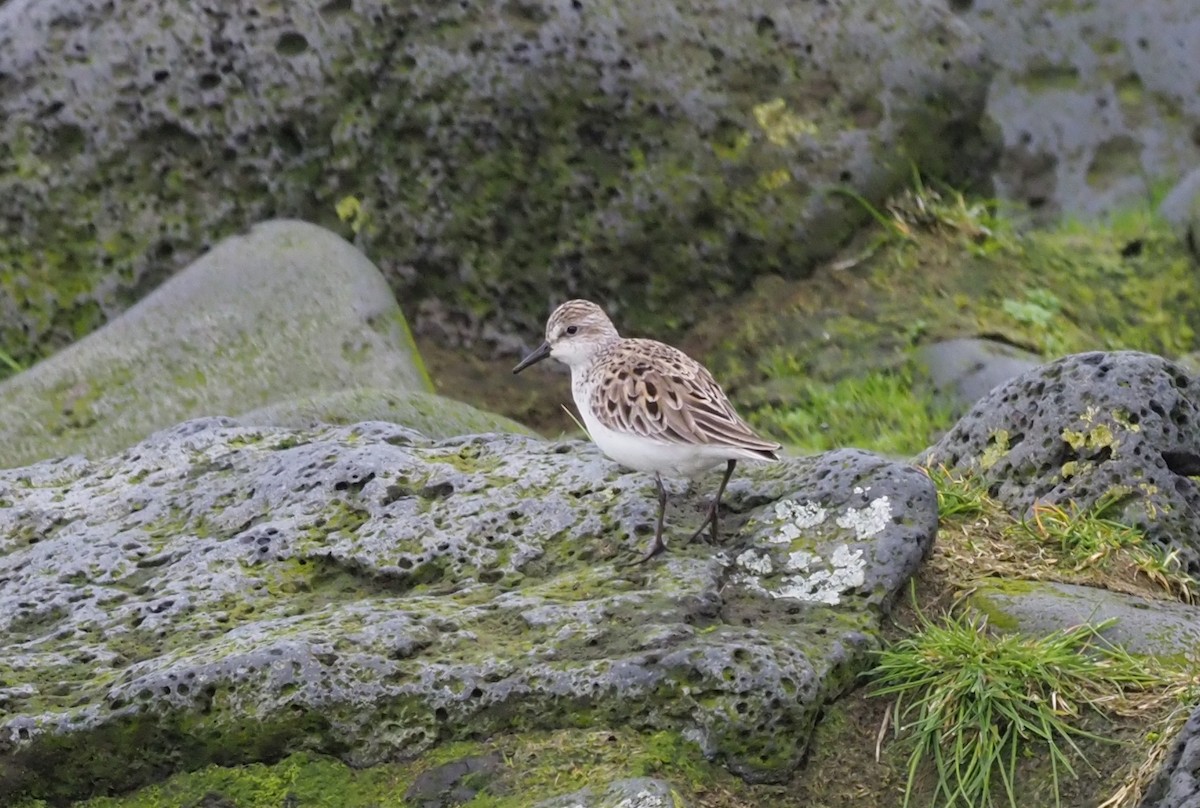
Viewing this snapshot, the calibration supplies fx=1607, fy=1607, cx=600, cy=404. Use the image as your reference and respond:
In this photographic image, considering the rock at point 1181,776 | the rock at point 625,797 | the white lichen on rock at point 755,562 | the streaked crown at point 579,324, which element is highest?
the streaked crown at point 579,324

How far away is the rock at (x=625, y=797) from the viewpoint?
14.7ft

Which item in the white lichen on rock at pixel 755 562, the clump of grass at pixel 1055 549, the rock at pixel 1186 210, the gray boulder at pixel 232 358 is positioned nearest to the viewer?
the white lichen on rock at pixel 755 562

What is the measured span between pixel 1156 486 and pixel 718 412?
185 centimetres

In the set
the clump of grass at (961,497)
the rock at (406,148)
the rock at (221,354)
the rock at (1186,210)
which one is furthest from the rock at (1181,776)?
the rock at (1186,210)

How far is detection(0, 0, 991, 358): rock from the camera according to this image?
10125 millimetres

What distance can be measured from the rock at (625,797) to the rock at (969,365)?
5.81m

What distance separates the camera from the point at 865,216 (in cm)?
1095

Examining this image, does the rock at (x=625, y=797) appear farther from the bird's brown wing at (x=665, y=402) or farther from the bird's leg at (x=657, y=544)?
the bird's brown wing at (x=665, y=402)

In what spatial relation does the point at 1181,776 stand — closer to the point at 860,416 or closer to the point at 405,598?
the point at 405,598

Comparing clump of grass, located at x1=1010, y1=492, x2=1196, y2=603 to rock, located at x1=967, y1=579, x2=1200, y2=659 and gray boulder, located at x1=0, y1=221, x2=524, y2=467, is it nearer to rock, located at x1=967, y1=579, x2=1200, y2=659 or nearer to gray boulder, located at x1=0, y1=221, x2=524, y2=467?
rock, located at x1=967, y1=579, x2=1200, y2=659

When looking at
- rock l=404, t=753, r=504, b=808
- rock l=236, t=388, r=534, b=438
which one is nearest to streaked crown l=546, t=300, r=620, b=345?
rock l=236, t=388, r=534, b=438

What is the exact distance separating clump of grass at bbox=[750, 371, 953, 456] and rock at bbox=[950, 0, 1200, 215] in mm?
3360

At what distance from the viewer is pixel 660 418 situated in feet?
19.3

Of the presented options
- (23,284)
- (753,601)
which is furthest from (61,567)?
(23,284)
